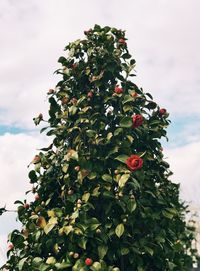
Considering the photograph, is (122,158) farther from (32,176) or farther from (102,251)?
(32,176)

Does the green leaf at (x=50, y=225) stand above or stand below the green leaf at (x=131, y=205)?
below

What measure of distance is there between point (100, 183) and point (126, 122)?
1197 mm

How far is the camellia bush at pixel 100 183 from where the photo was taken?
723cm

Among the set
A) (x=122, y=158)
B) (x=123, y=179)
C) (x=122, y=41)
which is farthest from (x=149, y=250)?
(x=122, y=41)

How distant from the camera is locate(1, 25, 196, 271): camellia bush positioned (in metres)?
7.23

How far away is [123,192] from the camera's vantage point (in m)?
7.54

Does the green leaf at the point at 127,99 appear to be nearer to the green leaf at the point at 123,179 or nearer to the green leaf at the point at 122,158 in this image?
the green leaf at the point at 122,158

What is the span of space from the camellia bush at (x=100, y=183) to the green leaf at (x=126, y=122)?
0.02 metres

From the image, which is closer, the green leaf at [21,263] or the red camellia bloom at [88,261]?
the red camellia bloom at [88,261]

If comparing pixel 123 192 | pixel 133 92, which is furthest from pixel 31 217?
pixel 133 92

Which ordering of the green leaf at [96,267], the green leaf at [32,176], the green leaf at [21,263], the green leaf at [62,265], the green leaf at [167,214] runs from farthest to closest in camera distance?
1. the green leaf at [32,176]
2. the green leaf at [167,214]
3. the green leaf at [21,263]
4. the green leaf at [62,265]
5. the green leaf at [96,267]

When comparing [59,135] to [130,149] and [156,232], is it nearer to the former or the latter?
[130,149]

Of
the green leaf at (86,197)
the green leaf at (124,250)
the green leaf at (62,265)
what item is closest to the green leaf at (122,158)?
the green leaf at (86,197)

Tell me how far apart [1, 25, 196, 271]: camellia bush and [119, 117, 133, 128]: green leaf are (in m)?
0.02
